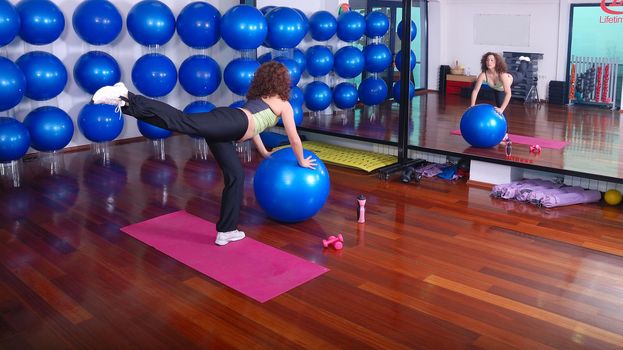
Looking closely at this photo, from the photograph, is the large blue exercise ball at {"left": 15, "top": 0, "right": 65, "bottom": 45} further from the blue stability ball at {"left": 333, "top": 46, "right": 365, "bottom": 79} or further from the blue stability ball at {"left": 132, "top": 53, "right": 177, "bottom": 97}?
the blue stability ball at {"left": 333, "top": 46, "right": 365, "bottom": 79}

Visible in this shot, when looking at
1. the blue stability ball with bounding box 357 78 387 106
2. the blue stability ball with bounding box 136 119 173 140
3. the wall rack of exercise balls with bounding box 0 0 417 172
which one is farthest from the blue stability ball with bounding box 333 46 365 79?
the blue stability ball with bounding box 136 119 173 140

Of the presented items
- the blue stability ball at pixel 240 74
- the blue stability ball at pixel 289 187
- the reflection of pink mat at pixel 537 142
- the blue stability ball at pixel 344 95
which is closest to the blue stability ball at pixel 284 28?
the blue stability ball at pixel 240 74

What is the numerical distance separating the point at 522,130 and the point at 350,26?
2.61m

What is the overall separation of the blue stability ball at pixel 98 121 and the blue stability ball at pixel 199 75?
864mm

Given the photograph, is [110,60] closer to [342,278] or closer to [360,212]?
[360,212]

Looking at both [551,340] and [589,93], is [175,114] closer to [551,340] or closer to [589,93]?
[551,340]

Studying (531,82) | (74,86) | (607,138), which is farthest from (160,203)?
(531,82)

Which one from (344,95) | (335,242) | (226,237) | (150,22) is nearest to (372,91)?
(344,95)

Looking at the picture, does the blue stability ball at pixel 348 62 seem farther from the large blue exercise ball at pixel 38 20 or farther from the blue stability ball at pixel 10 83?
the blue stability ball at pixel 10 83

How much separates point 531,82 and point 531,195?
558 centimetres

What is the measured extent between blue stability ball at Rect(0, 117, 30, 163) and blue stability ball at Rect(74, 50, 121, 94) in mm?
816

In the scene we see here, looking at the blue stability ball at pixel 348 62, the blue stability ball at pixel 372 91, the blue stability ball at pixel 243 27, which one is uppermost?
the blue stability ball at pixel 243 27

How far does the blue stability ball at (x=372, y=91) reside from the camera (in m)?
8.11

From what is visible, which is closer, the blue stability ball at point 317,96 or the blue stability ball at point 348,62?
the blue stability ball at point 317,96
